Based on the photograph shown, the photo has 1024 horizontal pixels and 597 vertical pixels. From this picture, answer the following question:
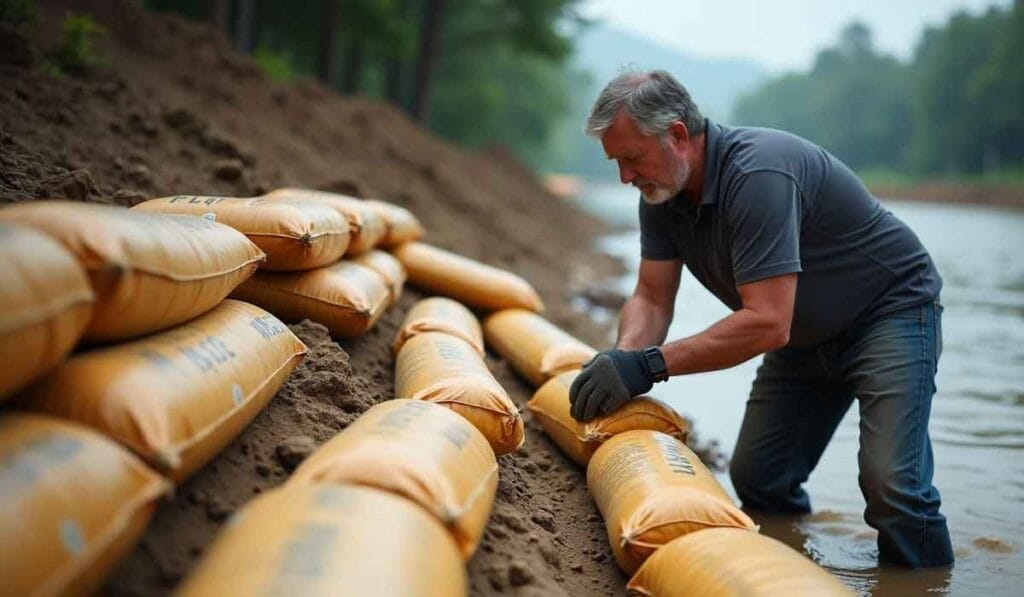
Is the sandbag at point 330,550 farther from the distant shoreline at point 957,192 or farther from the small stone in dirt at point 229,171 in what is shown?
the distant shoreline at point 957,192

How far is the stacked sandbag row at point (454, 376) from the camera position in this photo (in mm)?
3264

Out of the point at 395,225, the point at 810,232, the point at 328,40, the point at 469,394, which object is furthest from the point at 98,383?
the point at 328,40

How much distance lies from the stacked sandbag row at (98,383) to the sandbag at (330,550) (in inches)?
9.2

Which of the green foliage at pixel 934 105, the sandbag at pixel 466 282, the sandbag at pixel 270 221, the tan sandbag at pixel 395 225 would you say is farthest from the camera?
the green foliage at pixel 934 105

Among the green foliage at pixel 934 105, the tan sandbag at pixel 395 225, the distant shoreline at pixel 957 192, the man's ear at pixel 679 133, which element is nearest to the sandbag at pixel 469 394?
the man's ear at pixel 679 133

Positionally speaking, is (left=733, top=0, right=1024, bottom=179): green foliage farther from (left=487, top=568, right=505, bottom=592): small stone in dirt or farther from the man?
(left=487, top=568, right=505, bottom=592): small stone in dirt

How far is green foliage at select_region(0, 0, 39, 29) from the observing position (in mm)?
6340

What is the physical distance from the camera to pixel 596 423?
3707 mm

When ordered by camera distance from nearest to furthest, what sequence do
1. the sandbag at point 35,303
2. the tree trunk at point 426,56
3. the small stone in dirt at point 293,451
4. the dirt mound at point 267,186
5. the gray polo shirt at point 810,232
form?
the sandbag at point 35,303 < the dirt mound at point 267,186 < the small stone in dirt at point 293,451 < the gray polo shirt at point 810,232 < the tree trunk at point 426,56

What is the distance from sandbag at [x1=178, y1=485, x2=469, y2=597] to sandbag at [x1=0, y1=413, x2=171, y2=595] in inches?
7.4

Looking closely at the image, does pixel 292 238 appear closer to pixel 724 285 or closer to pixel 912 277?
pixel 724 285

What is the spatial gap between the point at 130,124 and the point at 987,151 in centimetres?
6629

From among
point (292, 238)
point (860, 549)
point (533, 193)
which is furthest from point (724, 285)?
point (533, 193)

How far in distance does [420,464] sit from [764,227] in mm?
1662
